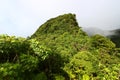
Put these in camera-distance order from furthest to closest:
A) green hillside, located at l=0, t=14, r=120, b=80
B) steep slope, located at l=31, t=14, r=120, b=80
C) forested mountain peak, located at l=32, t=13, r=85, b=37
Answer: forested mountain peak, located at l=32, t=13, r=85, b=37, steep slope, located at l=31, t=14, r=120, b=80, green hillside, located at l=0, t=14, r=120, b=80

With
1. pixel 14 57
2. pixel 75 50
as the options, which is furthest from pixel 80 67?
pixel 14 57

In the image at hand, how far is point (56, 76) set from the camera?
27719mm

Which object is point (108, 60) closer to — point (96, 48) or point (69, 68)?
point (96, 48)

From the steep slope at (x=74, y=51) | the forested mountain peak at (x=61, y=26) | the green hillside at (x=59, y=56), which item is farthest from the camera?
the forested mountain peak at (x=61, y=26)

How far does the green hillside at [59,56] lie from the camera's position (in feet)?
81.0

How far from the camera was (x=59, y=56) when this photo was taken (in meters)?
27.6

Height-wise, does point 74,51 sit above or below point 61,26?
below

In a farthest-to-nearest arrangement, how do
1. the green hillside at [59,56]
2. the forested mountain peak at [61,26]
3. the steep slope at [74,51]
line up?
the forested mountain peak at [61,26]
the steep slope at [74,51]
the green hillside at [59,56]

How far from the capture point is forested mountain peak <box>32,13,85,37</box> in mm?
55744

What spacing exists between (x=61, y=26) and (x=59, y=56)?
29.1m

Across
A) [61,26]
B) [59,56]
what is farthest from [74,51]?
[59,56]

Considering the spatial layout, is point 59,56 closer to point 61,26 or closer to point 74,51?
point 74,51

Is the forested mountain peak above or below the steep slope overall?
above

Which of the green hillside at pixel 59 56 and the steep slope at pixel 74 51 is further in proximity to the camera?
the steep slope at pixel 74 51
